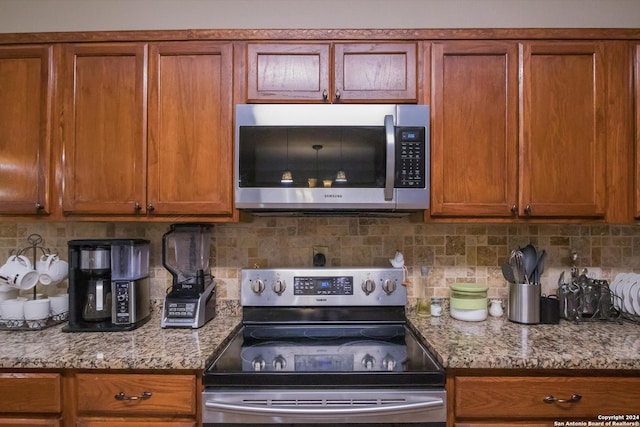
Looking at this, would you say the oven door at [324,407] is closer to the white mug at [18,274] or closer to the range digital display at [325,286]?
the range digital display at [325,286]

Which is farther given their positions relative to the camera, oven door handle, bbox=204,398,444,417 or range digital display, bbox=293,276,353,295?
range digital display, bbox=293,276,353,295

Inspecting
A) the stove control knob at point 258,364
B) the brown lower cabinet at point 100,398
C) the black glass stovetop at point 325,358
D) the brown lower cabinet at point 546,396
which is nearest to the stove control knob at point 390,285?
the black glass stovetop at point 325,358

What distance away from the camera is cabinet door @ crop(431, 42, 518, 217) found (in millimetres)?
1672

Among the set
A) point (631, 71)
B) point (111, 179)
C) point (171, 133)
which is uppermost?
point (631, 71)

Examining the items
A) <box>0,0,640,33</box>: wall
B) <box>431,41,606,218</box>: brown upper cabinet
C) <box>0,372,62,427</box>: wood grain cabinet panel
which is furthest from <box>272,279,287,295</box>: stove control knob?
<box>0,0,640,33</box>: wall

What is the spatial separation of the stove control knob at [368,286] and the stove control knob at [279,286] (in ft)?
1.27

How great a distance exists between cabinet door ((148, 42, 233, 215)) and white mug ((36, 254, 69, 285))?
0.58 m

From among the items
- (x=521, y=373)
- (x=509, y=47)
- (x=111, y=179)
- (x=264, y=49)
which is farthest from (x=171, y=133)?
(x=521, y=373)

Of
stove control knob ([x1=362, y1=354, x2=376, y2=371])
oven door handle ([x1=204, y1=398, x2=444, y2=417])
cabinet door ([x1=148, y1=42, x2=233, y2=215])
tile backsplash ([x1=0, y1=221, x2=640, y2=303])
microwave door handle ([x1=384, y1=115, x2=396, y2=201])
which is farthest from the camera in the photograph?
tile backsplash ([x1=0, y1=221, x2=640, y2=303])

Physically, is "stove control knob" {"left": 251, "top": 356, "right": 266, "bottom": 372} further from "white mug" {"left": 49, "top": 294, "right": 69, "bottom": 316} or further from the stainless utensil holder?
the stainless utensil holder

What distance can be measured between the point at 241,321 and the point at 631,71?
2111 millimetres

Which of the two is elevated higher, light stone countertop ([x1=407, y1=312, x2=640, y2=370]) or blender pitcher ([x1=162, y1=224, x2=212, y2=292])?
blender pitcher ([x1=162, y1=224, x2=212, y2=292])

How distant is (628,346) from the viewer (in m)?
1.46

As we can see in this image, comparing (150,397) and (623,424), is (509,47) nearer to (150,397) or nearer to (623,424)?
(623,424)
